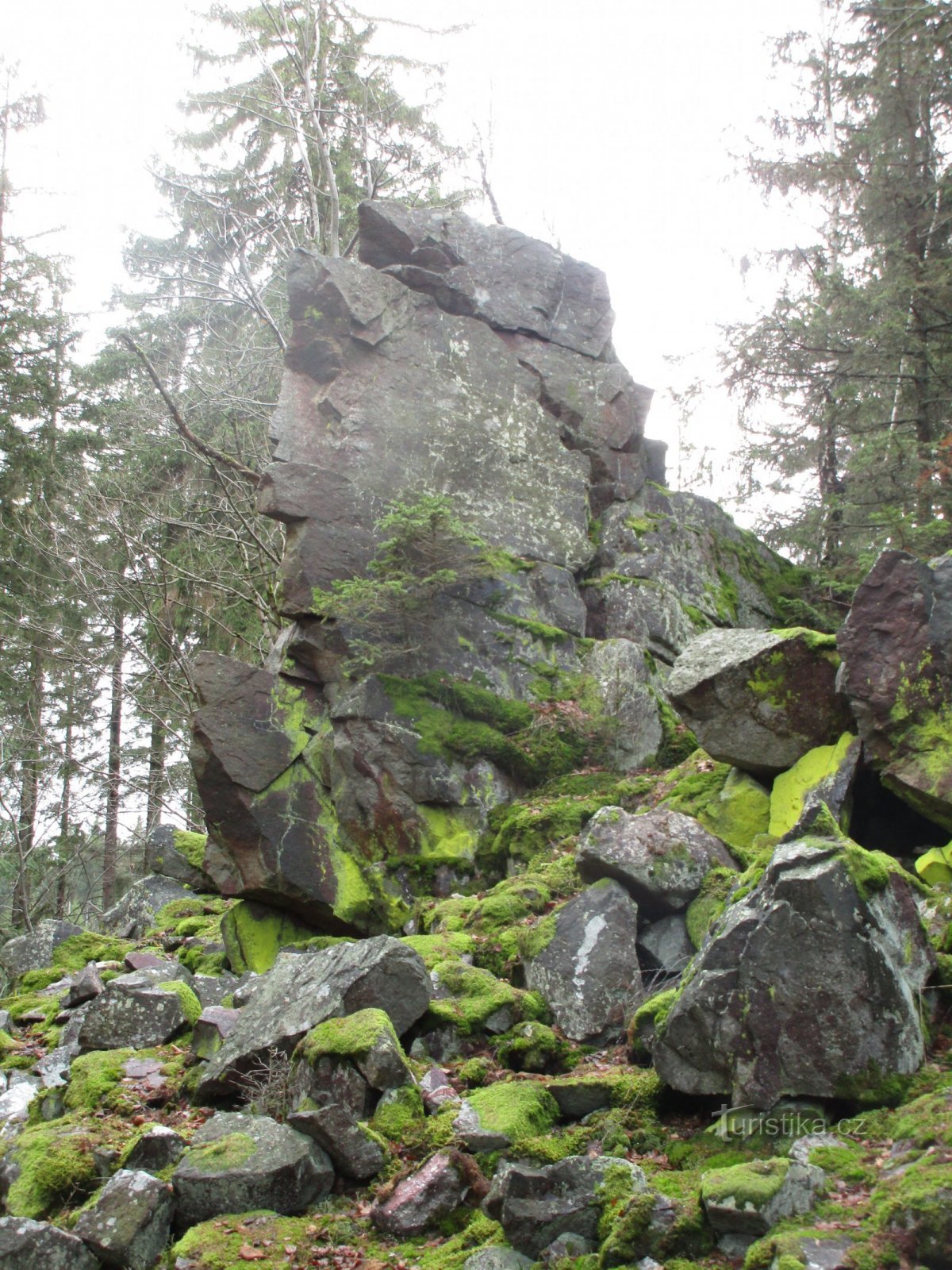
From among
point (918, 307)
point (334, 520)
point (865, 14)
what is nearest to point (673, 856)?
point (334, 520)

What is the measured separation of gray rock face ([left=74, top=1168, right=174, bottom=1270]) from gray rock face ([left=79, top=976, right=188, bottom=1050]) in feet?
6.64

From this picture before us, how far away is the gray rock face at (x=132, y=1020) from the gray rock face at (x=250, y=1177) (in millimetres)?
1994

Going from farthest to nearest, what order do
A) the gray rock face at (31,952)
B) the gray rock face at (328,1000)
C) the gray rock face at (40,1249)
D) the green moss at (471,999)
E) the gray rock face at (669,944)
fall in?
the gray rock face at (31,952), the gray rock face at (669,944), the green moss at (471,999), the gray rock face at (328,1000), the gray rock face at (40,1249)

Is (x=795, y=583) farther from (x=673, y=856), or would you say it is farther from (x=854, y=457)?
(x=673, y=856)

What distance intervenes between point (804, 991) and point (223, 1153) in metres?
2.83

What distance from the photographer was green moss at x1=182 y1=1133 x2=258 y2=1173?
15.2 ft

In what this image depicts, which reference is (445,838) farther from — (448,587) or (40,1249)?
(40,1249)

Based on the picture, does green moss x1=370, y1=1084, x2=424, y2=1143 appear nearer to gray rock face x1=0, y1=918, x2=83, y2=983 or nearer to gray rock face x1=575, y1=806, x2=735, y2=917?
gray rock face x1=575, y1=806, x2=735, y2=917

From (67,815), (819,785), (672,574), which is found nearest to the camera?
(819,785)

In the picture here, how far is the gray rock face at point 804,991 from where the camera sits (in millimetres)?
4484

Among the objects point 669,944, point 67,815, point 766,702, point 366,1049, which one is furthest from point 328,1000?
point 67,815

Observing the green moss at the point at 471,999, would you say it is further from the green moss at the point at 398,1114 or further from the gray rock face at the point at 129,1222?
the gray rock face at the point at 129,1222

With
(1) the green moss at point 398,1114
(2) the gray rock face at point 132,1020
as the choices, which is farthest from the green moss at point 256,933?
(1) the green moss at point 398,1114

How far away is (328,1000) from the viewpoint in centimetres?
561
